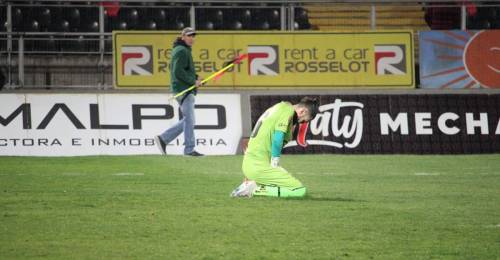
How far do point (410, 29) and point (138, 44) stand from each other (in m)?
5.82

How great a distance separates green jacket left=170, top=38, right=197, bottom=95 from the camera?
20141 millimetres

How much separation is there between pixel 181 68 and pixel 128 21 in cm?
413

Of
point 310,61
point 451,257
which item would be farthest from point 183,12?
point 451,257

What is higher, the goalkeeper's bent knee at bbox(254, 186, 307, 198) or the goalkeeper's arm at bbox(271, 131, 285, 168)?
the goalkeeper's arm at bbox(271, 131, 285, 168)

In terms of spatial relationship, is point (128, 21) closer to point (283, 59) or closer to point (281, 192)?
point (283, 59)

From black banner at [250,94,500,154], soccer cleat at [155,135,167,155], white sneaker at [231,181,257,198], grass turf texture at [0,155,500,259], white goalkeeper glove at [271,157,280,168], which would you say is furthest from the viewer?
black banner at [250,94,500,154]

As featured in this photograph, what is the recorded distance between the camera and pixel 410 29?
74.8 ft

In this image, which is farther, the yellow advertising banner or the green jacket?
the yellow advertising banner

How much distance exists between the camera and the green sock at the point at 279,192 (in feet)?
42.5

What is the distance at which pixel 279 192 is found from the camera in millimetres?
13039

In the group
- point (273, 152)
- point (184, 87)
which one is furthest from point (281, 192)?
point (184, 87)

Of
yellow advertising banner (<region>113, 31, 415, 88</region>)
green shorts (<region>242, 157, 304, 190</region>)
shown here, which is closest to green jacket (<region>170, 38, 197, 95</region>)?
yellow advertising banner (<region>113, 31, 415, 88</region>)

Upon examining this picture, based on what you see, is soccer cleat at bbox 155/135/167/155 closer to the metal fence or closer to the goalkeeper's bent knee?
the metal fence

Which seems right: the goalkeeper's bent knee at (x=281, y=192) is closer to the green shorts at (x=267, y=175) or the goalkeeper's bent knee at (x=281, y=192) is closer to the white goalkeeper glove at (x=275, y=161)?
the green shorts at (x=267, y=175)
